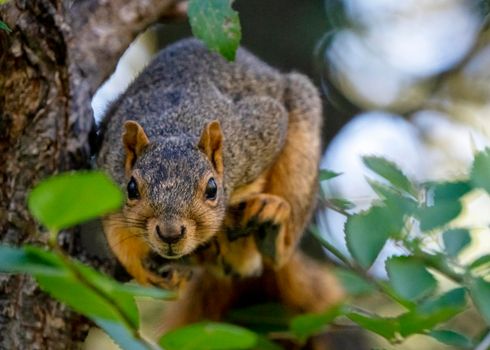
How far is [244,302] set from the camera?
2539mm

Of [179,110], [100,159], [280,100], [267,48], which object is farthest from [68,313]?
[267,48]

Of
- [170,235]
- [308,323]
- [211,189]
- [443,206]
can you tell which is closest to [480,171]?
[443,206]

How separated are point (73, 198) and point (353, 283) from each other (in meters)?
0.52

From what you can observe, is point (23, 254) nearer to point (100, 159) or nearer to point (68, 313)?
point (68, 313)

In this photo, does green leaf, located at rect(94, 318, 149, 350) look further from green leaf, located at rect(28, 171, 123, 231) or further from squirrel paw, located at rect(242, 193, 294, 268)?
squirrel paw, located at rect(242, 193, 294, 268)

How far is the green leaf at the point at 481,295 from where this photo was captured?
894 millimetres

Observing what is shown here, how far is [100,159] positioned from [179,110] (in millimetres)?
254

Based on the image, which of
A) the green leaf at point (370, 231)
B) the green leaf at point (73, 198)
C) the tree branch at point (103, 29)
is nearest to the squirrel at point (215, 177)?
the tree branch at point (103, 29)

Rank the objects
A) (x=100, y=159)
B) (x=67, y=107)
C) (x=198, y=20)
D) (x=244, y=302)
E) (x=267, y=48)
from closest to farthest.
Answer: (x=198, y=20), (x=67, y=107), (x=100, y=159), (x=244, y=302), (x=267, y=48)

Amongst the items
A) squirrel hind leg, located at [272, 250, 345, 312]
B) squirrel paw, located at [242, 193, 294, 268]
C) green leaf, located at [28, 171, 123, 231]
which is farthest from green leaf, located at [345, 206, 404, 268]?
squirrel hind leg, located at [272, 250, 345, 312]

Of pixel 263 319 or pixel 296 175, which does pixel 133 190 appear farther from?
pixel 296 175

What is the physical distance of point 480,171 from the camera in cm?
100

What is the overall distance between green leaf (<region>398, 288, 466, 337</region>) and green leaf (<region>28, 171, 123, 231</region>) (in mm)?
356

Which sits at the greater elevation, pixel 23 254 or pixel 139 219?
pixel 23 254
